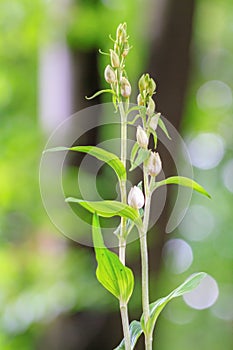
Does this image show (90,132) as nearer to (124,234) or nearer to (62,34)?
(62,34)

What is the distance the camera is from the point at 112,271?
0.25m

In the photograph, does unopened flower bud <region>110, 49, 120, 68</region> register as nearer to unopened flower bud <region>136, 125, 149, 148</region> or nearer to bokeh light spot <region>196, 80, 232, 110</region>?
unopened flower bud <region>136, 125, 149, 148</region>

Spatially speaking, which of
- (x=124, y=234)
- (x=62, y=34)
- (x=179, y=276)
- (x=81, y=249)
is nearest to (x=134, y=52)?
(x=62, y=34)

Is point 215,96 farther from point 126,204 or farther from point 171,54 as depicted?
point 126,204

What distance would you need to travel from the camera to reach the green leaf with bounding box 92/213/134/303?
0.77 feet

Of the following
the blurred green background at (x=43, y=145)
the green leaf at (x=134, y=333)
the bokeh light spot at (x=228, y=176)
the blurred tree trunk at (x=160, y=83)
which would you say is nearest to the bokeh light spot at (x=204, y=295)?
the blurred green background at (x=43, y=145)

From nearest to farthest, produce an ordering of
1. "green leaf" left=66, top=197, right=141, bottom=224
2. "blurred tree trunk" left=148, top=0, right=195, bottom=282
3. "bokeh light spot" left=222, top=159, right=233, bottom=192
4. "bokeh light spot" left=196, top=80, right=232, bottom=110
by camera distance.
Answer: "green leaf" left=66, top=197, right=141, bottom=224
"blurred tree trunk" left=148, top=0, right=195, bottom=282
"bokeh light spot" left=196, top=80, right=232, bottom=110
"bokeh light spot" left=222, top=159, right=233, bottom=192

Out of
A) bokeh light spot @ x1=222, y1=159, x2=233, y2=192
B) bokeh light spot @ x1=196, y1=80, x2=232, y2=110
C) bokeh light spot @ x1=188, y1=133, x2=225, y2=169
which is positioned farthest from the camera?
bokeh light spot @ x1=222, y1=159, x2=233, y2=192

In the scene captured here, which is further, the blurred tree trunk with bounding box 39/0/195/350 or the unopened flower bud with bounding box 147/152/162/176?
the blurred tree trunk with bounding box 39/0/195/350

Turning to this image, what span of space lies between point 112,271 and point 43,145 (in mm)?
1133

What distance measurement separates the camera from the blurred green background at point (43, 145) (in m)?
1.16

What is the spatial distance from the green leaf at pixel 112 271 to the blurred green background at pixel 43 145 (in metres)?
0.84

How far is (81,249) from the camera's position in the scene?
1.18 m

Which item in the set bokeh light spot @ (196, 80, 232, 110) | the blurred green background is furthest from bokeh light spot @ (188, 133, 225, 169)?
bokeh light spot @ (196, 80, 232, 110)
